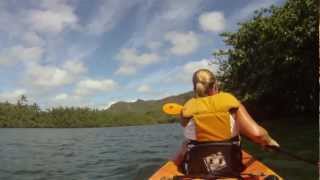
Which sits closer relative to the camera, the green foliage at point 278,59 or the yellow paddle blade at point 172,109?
the yellow paddle blade at point 172,109

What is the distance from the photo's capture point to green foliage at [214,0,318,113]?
28.6 meters

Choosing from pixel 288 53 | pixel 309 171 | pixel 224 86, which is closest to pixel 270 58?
pixel 288 53

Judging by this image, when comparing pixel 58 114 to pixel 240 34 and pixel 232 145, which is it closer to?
pixel 240 34

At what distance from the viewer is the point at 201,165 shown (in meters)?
6.77

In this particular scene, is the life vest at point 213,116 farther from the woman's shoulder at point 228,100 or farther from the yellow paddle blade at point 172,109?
the yellow paddle blade at point 172,109

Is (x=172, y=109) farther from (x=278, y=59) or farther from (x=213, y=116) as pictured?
(x=278, y=59)

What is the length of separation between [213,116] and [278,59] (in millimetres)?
25884

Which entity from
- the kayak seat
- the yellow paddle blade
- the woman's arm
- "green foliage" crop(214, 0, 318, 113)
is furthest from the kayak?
"green foliage" crop(214, 0, 318, 113)

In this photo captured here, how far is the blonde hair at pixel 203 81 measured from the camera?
21.9 feet

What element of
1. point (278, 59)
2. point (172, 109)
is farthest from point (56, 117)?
point (172, 109)

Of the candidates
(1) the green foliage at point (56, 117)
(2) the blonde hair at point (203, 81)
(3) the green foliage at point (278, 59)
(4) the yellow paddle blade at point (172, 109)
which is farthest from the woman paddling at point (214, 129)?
(1) the green foliage at point (56, 117)

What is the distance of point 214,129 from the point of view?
6.48 m

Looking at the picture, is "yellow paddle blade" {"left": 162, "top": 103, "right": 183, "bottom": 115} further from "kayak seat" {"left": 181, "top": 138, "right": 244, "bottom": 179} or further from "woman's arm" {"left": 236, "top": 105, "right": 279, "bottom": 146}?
"woman's arm" {"left": 236, "top": 105, "right": 279, "bottom": 146}

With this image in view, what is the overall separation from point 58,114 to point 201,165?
492 ft
